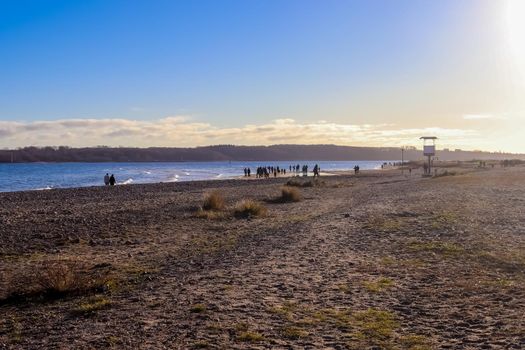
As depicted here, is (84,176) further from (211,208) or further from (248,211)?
(248,211)

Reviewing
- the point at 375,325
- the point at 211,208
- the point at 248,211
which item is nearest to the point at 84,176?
the point at 211,208

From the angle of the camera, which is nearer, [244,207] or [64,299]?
[64,299]

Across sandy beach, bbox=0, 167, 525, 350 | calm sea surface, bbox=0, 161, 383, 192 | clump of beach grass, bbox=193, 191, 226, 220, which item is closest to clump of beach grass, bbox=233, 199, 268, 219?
clump of beach grass, bbox=193, 191, 226, 220

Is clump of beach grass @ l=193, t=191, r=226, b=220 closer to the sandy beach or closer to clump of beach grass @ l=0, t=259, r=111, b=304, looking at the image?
the sandy beach

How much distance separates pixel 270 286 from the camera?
348 inches

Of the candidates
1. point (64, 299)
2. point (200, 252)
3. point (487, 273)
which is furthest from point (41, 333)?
point (487, 273)

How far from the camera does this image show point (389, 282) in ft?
29.5

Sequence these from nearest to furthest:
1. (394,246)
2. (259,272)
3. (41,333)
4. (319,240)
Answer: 1. (41,333)
2. (259,272)
3. (394,246)
4. (319,240)

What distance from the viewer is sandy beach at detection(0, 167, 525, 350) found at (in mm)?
6398

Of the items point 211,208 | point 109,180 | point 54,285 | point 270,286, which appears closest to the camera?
point 54,285

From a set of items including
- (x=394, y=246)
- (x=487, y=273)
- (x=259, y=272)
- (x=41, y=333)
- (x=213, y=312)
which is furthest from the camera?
(x=394, y=246)

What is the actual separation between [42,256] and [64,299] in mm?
4600

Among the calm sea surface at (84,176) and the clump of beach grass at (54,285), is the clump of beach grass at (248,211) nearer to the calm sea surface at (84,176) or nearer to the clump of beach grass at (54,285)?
the clump of beach grass at (54,285)

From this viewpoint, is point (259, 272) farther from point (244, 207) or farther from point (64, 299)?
point (244, 207)
